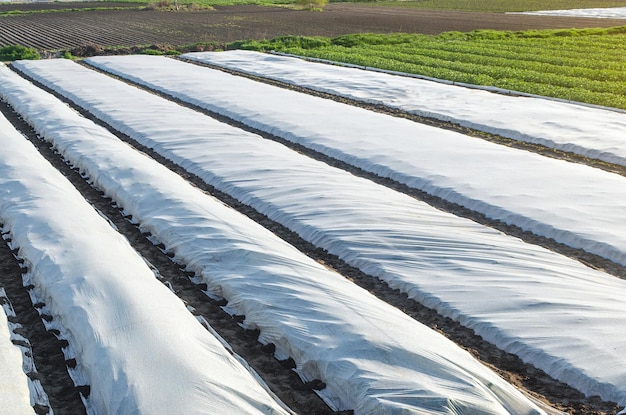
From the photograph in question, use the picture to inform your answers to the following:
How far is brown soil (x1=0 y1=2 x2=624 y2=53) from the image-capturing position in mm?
23766

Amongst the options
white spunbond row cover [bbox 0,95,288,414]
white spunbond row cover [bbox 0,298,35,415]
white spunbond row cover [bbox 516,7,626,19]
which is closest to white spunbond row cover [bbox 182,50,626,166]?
white spunbond row cover [bbox 0,95,288,414]

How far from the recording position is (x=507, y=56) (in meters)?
17.3

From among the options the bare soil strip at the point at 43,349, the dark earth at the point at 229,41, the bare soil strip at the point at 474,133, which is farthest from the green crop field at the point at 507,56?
the bare soil strip at the point at 43,349

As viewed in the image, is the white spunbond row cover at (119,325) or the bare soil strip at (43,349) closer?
the white spunbond row cover at (119,325)

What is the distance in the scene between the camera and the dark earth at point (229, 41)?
3.80m

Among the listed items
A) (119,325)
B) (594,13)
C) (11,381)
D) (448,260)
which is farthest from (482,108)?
(594,13)

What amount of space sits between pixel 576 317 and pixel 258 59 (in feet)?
45.3

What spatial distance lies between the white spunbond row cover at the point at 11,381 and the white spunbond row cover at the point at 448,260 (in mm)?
2355

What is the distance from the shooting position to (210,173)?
734 cm

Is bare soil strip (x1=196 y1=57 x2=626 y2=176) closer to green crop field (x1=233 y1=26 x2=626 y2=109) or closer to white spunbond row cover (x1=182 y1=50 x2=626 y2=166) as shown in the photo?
white spunbond row cover (x1=182 y1=50 x2=626 y2=166)

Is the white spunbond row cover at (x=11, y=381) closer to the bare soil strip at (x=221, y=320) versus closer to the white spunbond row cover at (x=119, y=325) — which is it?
the white spunbond row cover at (x=119, y=325)

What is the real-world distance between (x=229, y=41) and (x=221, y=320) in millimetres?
19341

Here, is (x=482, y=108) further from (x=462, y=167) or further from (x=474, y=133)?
(x=462, y=167)

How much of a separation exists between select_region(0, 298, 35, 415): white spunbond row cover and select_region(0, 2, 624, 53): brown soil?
17865 mm
